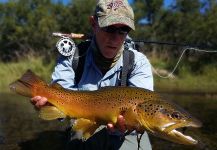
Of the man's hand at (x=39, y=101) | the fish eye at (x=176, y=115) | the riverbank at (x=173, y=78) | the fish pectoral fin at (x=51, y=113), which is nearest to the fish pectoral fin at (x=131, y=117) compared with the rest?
the fish eye at (x=176, y=115)

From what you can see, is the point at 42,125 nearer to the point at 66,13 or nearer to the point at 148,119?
the point at 148,119

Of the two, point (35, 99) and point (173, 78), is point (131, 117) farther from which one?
point (173, 78)

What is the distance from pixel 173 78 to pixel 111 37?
34.8ft

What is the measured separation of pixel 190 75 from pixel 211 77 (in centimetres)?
63

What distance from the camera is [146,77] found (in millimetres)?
4289

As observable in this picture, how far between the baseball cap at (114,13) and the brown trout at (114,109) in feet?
1.93

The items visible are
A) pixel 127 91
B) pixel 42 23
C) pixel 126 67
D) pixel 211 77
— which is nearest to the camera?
pixel 127 91

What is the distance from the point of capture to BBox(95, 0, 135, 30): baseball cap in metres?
3.91

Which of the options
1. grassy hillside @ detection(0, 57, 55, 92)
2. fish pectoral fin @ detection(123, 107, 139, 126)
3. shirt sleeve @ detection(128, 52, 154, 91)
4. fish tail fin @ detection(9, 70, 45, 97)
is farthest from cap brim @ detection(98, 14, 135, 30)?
grassy hillside @ detection(0, 57, 55, 92)

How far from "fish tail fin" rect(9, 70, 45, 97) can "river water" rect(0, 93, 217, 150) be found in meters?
2.87

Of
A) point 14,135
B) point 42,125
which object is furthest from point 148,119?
point 42,125

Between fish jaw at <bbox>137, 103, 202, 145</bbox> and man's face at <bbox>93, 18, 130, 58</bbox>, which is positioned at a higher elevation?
man's face at <bbox>93, 18, 130, 58</bbox>

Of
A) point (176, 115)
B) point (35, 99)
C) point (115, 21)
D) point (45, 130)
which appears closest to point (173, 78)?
point (45, 130)

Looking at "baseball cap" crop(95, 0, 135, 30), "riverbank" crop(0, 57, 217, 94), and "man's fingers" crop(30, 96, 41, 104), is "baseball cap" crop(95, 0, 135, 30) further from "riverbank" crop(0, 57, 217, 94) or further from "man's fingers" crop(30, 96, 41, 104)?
"riverbank" crop(0, 57, 217, 94)
